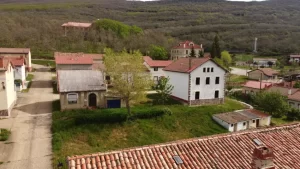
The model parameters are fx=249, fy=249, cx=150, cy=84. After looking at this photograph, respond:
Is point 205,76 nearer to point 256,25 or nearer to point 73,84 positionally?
point 73,84

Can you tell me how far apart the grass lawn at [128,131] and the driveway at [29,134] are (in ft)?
3.02

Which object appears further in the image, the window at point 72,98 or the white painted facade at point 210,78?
the white painted facade at point 210,78

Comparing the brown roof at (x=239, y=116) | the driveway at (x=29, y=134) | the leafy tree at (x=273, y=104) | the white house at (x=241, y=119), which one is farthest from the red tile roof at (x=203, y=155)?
the leafy tree at (x=273, y=104)

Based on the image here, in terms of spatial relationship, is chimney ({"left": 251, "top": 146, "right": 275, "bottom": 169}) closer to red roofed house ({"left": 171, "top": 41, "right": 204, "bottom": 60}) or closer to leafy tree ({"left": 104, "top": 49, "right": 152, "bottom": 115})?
leafy tree ({"left": 104, "top": 49, "right": 152, "bottom": 115})

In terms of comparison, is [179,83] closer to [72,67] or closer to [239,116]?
[239,116]

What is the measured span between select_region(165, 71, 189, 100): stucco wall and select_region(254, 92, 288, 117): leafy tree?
13.6m

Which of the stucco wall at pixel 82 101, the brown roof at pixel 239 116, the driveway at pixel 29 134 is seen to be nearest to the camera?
the driveway at pixel 29 134

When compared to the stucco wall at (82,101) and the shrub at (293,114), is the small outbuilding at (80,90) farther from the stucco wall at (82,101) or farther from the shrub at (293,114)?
the shrub at (293,114)

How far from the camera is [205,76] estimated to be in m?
37.1

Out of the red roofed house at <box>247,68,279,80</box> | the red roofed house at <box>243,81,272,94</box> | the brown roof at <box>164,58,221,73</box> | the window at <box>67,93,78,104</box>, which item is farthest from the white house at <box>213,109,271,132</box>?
the red roofed house at <box>247,68,279,80</box>

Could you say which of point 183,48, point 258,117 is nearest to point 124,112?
point 258,117

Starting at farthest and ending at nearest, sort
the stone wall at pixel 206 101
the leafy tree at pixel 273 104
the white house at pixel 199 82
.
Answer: the leafy tree at pixel 273 104, the stone wall at pixel 206 101, the white house at pixel 199 82

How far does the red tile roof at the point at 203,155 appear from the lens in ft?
32.0

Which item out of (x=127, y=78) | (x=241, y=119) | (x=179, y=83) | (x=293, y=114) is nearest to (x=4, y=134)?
(x=127, y=78)
